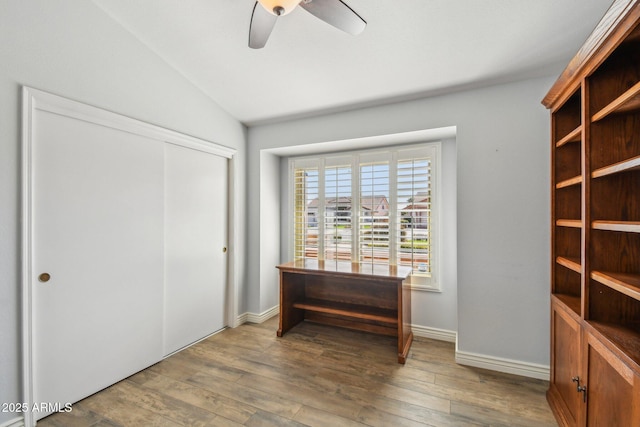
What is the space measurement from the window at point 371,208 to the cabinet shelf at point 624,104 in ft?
5.27

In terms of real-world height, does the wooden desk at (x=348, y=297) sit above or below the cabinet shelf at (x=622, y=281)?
below

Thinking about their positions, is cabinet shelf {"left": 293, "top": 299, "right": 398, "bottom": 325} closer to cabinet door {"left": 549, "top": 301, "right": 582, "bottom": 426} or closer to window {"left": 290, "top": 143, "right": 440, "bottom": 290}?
window {"left": 290, "top": 143, "right": 440, "bottom": 290}

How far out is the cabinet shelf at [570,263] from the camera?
5.18ft

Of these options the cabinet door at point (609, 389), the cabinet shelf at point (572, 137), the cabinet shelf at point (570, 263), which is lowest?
the cabinet door at point (609, 389)

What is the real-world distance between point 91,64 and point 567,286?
12.1 feet

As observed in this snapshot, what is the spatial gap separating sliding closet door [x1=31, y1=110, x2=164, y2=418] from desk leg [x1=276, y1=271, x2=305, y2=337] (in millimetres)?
1146

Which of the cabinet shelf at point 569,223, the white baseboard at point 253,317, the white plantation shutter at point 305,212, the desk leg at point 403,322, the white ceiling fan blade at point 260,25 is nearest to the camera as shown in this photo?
the white ceiling fan blade at point 260,25

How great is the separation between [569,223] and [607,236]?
0.85ft

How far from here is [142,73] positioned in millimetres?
2328

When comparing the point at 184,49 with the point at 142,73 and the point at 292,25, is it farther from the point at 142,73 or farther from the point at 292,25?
the point at 292,25

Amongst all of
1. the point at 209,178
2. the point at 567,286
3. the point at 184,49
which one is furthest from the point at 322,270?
the point at 184,49

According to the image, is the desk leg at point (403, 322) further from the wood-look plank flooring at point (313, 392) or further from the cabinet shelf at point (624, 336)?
the cabinet shelf at point (624, 336)

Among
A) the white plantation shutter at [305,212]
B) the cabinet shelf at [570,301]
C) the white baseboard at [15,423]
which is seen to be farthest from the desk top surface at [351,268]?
the white baseboard at [15,423]

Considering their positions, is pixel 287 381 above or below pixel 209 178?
below
